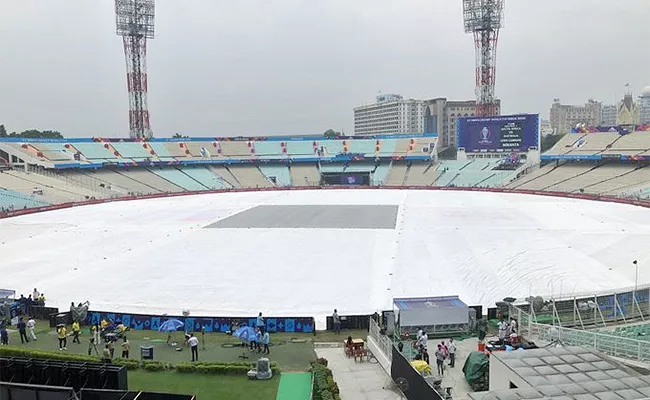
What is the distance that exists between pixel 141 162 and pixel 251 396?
71.3 meters

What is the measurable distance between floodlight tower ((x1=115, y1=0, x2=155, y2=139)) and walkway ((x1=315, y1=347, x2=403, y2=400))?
6897 centimetres

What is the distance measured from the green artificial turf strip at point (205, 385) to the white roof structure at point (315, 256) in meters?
5.43

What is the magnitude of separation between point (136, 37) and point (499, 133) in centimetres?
4966

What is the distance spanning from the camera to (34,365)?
1025 cm

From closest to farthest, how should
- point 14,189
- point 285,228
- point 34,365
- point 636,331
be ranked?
point 34,365 → point 636,331 → point 285,228 → point 14,189

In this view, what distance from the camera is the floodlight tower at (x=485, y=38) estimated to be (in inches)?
2948

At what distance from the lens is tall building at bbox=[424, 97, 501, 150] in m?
170

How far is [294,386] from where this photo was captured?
525 inches

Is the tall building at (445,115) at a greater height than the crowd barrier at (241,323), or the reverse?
the tall building at (445,115)

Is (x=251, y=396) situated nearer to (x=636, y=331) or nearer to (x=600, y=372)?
(x=600, y=372)

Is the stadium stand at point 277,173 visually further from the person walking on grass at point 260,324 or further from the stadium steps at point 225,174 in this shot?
the person walking on grass at point 260,324

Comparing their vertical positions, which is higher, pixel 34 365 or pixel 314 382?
pixel 34 365

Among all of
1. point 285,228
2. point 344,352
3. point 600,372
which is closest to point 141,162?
point 285,228

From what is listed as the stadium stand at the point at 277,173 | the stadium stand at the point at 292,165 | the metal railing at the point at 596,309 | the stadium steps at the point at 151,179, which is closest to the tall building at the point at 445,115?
the stadium stand at the point at 292,165
